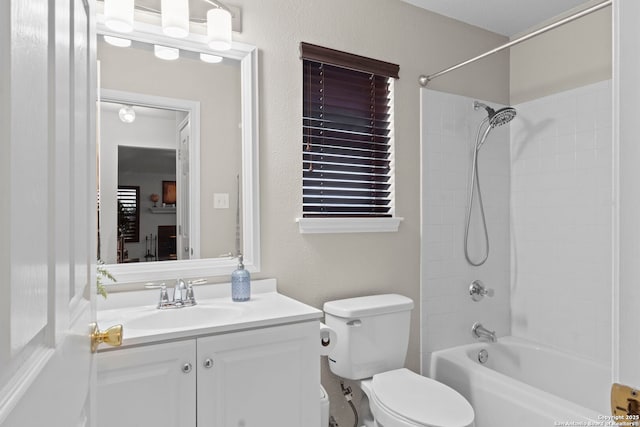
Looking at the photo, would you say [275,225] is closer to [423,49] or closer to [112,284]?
[112,284]

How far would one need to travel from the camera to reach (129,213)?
166 centimetres

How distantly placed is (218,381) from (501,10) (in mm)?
2612

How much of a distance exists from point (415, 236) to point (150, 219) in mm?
1498

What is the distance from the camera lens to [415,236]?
2393 millimetres

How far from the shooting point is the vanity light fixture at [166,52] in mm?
1681

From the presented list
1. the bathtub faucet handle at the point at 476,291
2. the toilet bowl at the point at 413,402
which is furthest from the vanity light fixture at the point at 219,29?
the bathtub faucet handle at the point at 476,291

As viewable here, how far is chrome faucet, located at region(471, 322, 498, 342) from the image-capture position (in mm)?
2504

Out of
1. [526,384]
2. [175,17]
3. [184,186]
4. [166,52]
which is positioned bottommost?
[526,384]

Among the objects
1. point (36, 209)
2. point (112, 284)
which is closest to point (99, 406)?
point (112, 284)

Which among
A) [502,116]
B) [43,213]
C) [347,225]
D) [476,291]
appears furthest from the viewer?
[476,291]

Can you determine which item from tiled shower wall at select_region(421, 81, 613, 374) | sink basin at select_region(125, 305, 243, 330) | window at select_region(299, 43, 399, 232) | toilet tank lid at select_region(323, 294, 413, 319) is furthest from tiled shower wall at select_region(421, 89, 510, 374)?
sink basin at select_region(125, 305, 243, 330)

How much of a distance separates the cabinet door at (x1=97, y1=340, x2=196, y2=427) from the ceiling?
90.0 inches

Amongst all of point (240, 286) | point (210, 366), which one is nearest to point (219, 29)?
point (240, 286)

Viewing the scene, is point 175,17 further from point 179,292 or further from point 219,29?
point 179,292
